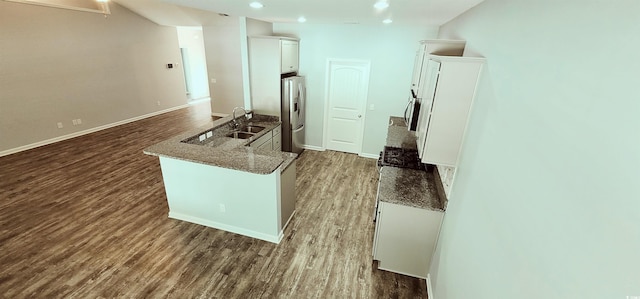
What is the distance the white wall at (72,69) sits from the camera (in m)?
4.89

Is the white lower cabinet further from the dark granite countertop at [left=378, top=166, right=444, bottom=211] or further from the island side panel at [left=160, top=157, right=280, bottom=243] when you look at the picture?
the island side panel at [left=160, top=157, right=280, bottom=243]

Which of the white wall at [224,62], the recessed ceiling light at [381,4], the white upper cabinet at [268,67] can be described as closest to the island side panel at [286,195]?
the recessed ceiling light at [381,4]

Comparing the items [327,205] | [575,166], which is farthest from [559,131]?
[327,205]

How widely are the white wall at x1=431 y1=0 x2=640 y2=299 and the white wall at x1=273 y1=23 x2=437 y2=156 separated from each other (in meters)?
3.26

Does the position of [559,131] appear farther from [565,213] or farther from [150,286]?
[150,286]

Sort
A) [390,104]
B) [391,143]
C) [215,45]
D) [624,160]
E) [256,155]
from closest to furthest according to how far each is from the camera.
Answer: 1. [624,160]
2. [256,155]
3. [391,143]
4. [390,104]
5. [215,45]

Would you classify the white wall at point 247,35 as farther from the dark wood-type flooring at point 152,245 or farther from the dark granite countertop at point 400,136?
the dark granite countertop at point 400,136

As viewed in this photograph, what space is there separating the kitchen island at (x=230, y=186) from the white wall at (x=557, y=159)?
6.37ft

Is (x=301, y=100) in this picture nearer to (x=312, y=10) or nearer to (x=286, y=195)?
(x=312, y=10)

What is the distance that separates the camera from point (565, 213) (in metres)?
0.89

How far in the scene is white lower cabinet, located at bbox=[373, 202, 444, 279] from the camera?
8.16 feet

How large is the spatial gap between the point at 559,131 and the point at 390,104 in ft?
14.4

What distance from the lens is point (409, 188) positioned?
272 cm

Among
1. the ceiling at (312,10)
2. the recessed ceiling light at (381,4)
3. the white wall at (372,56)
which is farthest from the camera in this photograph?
the white wall at (372,56)
